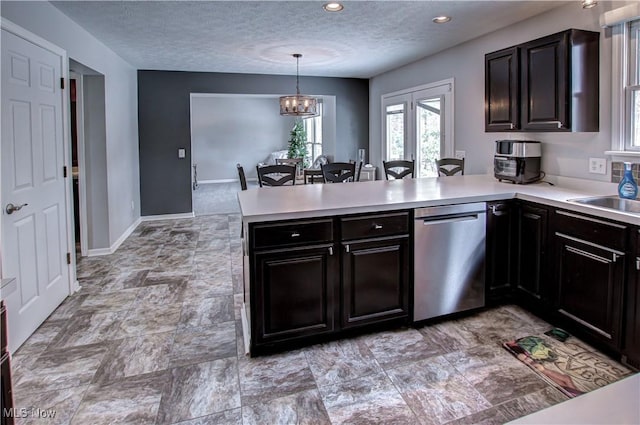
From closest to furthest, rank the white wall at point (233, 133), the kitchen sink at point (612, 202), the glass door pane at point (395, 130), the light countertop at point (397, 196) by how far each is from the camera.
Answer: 1. the light countertop at point (397, 196)
2. the kitchen sink at point (612, 202)
3. the glass door pane at point (395, 130)
4. the white wall at point (233, 133)

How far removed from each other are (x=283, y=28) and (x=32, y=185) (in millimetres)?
2641

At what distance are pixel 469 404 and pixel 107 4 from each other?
392cm

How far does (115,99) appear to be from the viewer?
5.27 meters

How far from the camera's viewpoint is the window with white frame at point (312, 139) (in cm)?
1015

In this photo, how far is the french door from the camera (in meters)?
5.16

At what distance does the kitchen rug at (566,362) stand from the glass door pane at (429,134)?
3150 mm

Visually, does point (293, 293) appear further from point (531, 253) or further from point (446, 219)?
point (531, 253)

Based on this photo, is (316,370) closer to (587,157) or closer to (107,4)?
(587,157)

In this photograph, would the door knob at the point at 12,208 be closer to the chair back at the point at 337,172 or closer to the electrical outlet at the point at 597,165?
the chair back at the point at 337,172

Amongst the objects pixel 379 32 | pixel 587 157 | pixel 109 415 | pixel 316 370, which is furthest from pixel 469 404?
pixel 379 32

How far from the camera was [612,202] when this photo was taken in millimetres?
2861

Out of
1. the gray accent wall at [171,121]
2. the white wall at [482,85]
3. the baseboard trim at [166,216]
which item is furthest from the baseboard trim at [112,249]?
the white wall at [482,85]

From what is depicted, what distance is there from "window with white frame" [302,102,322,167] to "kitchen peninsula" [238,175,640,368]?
7.30 m

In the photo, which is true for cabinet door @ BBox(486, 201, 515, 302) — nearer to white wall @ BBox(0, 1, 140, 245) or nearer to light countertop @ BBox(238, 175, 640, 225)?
light countertop @ BBox(238, 175, 640, 225)
